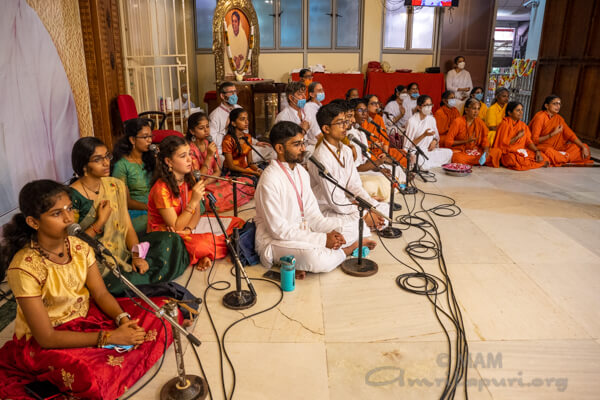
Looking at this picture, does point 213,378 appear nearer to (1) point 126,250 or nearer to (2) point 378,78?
(1) point 126,250

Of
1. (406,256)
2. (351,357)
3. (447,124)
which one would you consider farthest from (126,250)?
(447,124)

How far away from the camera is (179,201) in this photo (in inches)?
124

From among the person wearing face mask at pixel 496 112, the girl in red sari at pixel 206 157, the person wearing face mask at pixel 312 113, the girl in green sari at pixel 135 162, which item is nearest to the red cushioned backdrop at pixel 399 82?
the person wearing face mask at pixel 496 112

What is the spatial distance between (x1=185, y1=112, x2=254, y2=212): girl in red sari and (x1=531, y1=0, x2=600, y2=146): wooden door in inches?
278

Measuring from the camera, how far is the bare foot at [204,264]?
10.7 feet

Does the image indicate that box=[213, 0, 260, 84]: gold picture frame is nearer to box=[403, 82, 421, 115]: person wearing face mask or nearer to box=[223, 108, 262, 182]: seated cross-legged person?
box=[403, 82, 421, 115]: person wearing face mask

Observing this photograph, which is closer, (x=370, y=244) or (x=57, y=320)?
(x=57, y=320)

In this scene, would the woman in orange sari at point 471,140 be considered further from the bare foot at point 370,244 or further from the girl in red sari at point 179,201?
the girl in red sari at point 179,201

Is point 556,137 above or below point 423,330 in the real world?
above

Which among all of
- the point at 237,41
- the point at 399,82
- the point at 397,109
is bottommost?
the point at 397,109

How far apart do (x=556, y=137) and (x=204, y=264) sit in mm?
5762

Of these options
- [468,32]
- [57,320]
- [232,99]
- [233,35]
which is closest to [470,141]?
[232,99]

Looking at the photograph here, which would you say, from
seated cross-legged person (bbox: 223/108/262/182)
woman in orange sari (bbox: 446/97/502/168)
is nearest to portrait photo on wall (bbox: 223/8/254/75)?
seated cross-legged person (bbox: 223/108/262/182)

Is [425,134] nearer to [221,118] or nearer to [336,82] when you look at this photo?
[221,118]
